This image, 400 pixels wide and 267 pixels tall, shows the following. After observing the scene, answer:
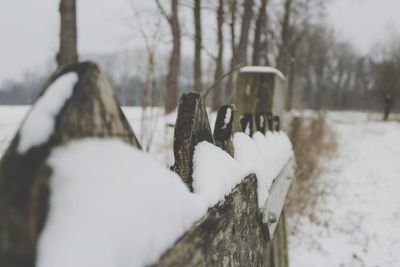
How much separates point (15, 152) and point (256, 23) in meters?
13.7

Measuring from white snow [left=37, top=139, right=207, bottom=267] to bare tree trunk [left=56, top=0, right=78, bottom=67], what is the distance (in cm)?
583

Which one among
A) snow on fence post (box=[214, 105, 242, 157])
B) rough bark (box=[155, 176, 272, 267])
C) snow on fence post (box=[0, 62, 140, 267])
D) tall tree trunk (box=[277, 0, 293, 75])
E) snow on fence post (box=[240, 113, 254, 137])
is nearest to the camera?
snow on fence post (box=[0, 62, 140, 267])

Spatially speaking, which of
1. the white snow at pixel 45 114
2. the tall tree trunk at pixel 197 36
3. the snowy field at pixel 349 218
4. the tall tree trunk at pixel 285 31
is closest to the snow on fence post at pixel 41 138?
the white snow at pixel 45 114

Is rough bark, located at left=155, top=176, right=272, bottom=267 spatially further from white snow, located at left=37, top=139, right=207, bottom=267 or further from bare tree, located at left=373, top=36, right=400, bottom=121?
bare tree, located at left=373, top=36, right=400, bottom=121

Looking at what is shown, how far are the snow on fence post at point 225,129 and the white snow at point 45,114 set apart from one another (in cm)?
75

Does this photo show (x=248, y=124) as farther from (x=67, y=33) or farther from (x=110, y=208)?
(x=67, y=33)

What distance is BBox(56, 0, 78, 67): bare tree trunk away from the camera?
602 cm

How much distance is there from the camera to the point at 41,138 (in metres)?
0.48

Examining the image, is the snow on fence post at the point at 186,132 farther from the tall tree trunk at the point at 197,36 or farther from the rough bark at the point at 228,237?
the tall tree trunk at the point at 197,36

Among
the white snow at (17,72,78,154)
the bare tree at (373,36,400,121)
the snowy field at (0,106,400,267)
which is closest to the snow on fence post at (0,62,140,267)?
the white snow at (17,72,78,154)

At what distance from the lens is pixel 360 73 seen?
61344 mm

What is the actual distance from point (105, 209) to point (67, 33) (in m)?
6.18

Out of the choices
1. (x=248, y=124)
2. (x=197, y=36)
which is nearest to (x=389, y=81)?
(x=197, y=36)

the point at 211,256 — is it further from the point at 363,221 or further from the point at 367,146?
the point at 367,146
